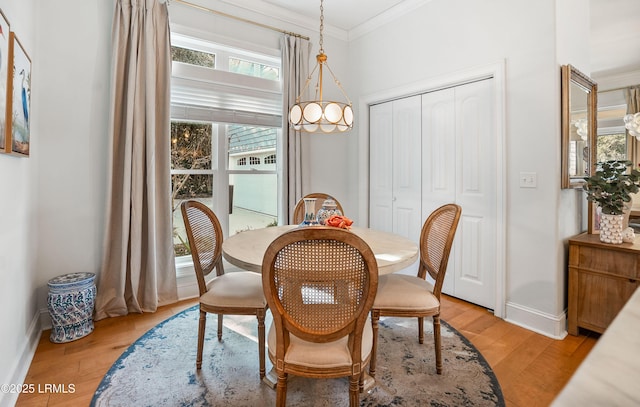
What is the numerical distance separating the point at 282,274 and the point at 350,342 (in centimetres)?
41

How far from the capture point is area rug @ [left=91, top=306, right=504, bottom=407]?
1657 mm

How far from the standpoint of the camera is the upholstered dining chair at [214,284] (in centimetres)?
181

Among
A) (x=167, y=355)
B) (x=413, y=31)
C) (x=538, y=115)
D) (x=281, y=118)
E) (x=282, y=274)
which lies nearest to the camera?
(x=282, y=274)

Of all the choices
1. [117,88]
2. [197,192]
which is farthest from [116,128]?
[197,192]

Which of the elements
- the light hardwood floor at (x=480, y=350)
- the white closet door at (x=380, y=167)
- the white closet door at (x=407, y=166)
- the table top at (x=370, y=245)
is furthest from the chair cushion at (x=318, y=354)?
the white closet door at (x=380, y=167)

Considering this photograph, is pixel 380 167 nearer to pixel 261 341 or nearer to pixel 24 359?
pixel 261 341

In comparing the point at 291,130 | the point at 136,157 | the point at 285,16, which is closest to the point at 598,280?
the point at 291,130

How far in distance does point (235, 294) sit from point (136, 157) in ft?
5.13

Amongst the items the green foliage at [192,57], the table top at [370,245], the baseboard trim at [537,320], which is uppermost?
the green foliage at [192,57]

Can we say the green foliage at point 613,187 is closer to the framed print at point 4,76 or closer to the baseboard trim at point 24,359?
the framed print at point 4,76

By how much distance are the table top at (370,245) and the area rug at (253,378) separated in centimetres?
71

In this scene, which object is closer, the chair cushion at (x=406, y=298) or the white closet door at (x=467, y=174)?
the chair cushion at (x=406, y=298)

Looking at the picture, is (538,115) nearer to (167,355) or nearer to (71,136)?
(167,355)

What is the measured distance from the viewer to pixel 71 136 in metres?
2.49
